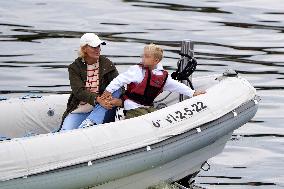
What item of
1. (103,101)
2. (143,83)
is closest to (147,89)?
(143,83)

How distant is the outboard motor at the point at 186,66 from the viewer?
1320cm

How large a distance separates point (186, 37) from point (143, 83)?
11.4 metres

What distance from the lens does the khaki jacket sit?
40.3ft

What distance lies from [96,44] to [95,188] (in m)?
1.61

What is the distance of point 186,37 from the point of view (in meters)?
23.7

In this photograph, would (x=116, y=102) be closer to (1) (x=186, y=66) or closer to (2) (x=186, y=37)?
(1) (x=186, y=66)

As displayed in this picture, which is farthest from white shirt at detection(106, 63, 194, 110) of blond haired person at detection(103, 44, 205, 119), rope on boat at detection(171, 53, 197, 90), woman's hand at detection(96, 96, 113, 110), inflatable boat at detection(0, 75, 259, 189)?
rope on boat at detection(171, 53, 197, 90)

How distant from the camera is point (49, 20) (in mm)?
25641

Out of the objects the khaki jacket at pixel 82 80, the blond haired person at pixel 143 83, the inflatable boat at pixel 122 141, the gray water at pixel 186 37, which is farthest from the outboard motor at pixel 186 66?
the gray water at pixel 186 37

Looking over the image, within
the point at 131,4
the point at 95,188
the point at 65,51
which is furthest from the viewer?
the point at 131,4

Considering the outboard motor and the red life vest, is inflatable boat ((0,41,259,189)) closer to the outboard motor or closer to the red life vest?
the outboard motor

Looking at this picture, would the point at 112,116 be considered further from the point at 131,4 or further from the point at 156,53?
the point at 131,4

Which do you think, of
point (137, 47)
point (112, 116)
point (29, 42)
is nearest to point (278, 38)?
point (137, 47)

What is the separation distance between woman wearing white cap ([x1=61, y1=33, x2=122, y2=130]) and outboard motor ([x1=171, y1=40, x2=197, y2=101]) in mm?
961
